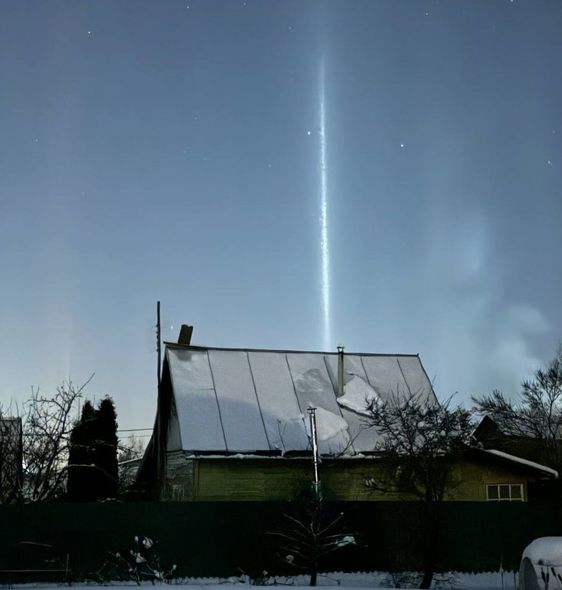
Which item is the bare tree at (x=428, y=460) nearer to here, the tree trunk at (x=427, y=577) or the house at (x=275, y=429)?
the tree trunk at (x=427, y=577)

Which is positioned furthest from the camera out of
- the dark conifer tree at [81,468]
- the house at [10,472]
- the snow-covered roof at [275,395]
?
the dark conifer tree at [81,468]

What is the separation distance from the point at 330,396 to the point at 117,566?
9953mm

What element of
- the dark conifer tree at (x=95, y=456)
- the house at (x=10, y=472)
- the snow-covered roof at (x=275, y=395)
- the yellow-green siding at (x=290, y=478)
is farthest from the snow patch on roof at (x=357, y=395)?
the house at (x=10, y=472)

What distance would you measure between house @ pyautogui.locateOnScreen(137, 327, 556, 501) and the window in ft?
0.10

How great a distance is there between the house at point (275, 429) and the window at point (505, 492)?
29mm

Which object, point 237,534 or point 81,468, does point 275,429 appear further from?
point 81,468

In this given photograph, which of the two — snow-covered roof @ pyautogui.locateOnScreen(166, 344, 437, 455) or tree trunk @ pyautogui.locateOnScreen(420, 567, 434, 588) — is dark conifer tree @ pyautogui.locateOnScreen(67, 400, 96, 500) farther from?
tree trunk @ pyautogui.locateOnScreen(420, 567, 434, 588)

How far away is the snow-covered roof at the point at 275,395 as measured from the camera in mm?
23625

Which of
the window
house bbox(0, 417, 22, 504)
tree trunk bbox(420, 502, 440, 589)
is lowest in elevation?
tree trunk bbox(420, 502, 440, 589)

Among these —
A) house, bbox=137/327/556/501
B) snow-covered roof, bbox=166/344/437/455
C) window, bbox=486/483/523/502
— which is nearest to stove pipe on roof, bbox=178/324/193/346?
house, bbox=137/327/556/501

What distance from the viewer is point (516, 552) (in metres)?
20.1

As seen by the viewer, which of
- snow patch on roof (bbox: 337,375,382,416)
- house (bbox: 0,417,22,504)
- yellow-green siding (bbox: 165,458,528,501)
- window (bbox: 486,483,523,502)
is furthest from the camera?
snow patch on roof (bbox: 337,375,382,416)

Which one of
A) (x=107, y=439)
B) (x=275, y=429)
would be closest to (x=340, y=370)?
(x=275, y=429)

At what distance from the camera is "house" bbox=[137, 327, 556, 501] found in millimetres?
23281
